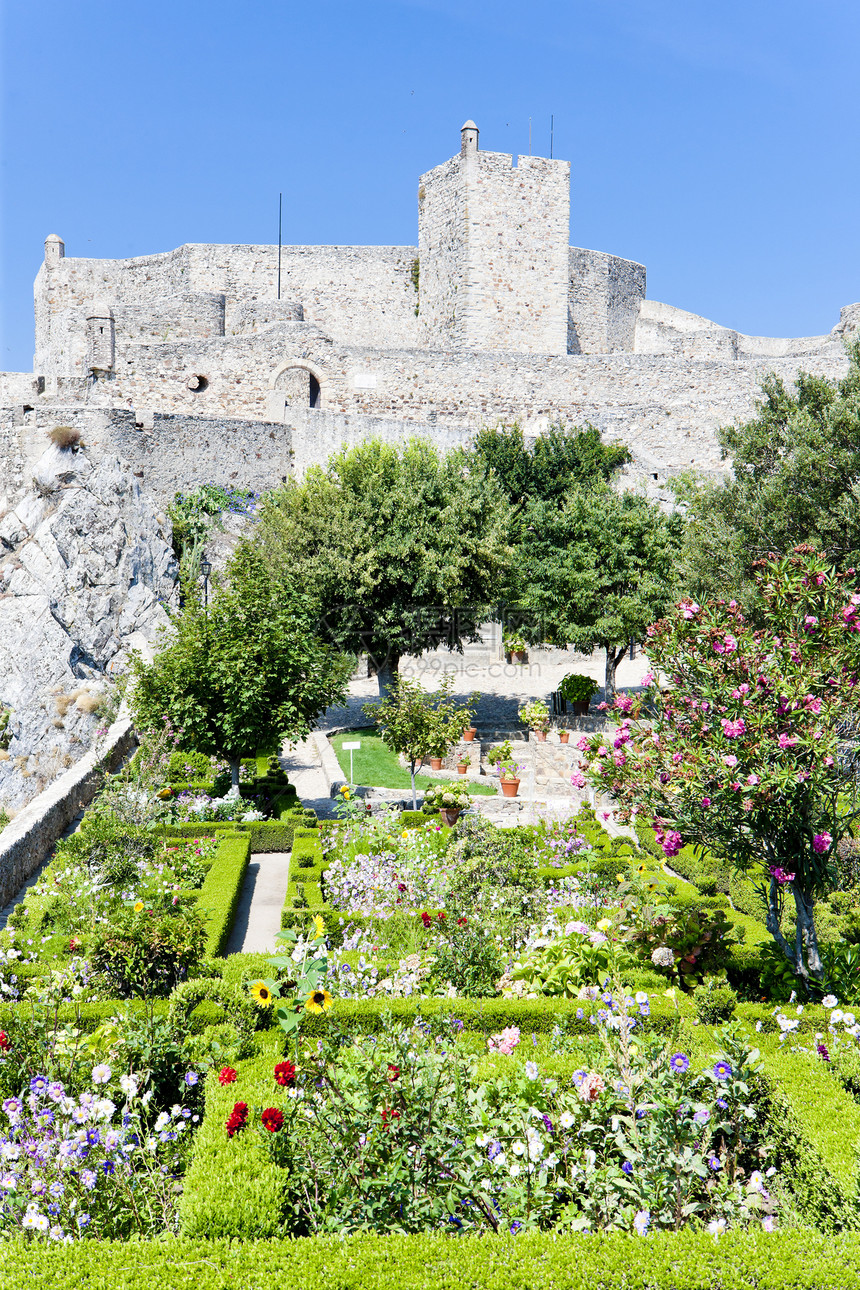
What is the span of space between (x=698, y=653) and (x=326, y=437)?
22.0 meters

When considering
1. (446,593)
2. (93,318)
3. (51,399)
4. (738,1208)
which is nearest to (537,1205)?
(738,1208)

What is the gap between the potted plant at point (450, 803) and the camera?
1252cm

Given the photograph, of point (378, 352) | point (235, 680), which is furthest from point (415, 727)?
point (378, 352)

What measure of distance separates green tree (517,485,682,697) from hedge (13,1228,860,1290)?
16.2 metres

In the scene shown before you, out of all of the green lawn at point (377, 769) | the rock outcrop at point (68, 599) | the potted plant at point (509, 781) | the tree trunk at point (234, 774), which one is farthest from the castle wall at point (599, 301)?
the tree trunk at point (234, 774)

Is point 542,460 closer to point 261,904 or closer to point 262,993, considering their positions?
point 261,904

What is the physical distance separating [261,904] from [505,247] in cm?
2877

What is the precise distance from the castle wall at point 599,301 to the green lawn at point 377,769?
2340cm

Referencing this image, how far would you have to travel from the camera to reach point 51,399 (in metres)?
27.5

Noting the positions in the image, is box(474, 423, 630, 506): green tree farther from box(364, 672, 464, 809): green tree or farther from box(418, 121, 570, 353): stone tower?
box(364, 672, 464, 809): green tree

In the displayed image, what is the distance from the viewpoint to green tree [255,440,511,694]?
61.7ft

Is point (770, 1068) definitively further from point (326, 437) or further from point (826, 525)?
point (326, 437)

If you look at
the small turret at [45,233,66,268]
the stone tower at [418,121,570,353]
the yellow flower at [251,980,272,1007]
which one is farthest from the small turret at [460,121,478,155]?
the yellow flower at [251,980,272,1007]

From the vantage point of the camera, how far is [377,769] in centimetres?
1673
